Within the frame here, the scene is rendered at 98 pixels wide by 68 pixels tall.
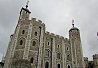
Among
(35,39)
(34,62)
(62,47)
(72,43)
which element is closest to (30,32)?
(35,39)

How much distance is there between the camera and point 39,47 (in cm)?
3431

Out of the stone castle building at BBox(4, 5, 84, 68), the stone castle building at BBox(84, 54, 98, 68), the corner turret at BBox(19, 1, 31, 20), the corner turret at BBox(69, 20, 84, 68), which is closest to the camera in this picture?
the stone castle building at BBox(4, 5, 84, 68)

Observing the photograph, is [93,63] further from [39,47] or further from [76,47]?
[39,47]

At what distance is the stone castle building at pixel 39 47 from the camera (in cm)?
3212

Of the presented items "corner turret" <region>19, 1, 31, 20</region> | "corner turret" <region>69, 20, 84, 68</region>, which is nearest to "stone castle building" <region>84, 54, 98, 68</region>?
"corner turret" <region>69, 20, 84, 68</region>

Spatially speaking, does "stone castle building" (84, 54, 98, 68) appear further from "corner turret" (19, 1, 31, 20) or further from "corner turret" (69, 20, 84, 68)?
"corner turret" (19, 1, 31, 20)

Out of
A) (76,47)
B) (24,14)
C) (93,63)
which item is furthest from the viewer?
(93,63)

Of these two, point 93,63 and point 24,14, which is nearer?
point 24,14

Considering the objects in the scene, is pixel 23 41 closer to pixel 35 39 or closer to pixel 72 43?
pixel 35 39

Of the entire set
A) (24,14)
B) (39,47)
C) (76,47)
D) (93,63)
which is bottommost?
(93,63)

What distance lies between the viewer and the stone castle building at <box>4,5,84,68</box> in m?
32.1

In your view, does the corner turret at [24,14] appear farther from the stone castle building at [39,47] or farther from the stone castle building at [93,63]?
the stone castle building at [93,63]

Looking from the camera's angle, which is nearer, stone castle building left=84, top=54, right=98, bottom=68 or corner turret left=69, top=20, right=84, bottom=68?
corner turret left=69, top=20, right=84, bottom=68

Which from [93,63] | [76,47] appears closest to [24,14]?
[76,47]
